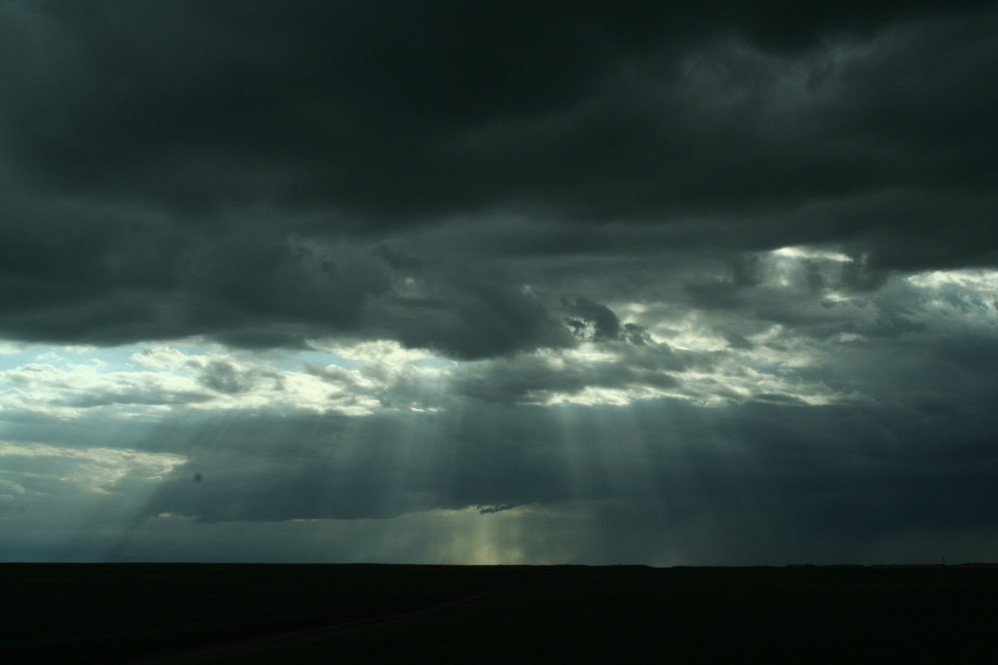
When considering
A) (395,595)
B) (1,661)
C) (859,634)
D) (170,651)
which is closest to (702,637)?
(859,634)

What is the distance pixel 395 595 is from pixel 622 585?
23.6 meters

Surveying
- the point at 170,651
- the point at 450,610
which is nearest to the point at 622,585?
the point at 450,610

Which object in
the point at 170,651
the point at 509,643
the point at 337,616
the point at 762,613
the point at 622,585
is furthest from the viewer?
the point at 622,585

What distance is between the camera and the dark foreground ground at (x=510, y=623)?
4144cm

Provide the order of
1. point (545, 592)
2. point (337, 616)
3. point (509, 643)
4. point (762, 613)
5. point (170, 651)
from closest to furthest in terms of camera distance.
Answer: point (509, 643), point (170, 651), point (762, 613), point (337, 616), point (545, 592)

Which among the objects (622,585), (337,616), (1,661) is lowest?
(1,661)

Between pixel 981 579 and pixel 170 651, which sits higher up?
pixel 981 579

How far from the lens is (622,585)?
96125 millimetres

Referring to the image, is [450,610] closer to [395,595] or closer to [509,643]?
[395,595]

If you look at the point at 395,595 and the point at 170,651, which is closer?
the point at 170,651

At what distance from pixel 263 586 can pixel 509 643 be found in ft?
197

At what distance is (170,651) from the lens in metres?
51.1

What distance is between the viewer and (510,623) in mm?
55750

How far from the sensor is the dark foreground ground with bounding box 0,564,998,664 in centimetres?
4144
